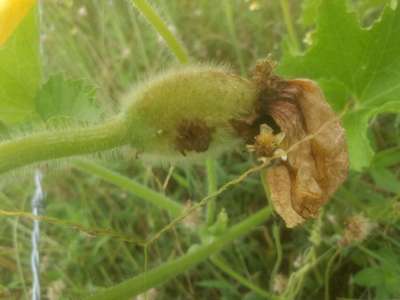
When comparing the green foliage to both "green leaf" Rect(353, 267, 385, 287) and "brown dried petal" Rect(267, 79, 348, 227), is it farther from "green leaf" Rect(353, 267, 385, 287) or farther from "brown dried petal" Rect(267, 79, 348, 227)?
"brown dried petal" Rect(267, 79, 348, 227)

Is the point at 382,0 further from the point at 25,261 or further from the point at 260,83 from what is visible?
the point at 25,261

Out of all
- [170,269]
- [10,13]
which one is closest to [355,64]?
[170,269]

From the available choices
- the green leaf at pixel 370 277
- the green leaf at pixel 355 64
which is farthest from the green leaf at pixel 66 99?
the green leaf at pixel 370 277

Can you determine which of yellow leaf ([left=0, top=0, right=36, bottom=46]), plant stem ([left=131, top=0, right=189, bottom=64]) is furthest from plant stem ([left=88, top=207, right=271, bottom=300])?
yellow leaf ([left=0, top=0, right=36, bottom=46])

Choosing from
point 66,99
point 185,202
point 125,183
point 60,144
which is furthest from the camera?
point 185,202

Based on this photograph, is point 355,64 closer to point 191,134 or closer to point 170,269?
point 191,134

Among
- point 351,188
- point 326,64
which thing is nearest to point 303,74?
point 326,64

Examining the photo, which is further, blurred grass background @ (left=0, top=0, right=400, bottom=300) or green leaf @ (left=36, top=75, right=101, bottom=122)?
blurred grass background @ (left=0, top=0, right=400, bottom=300)
